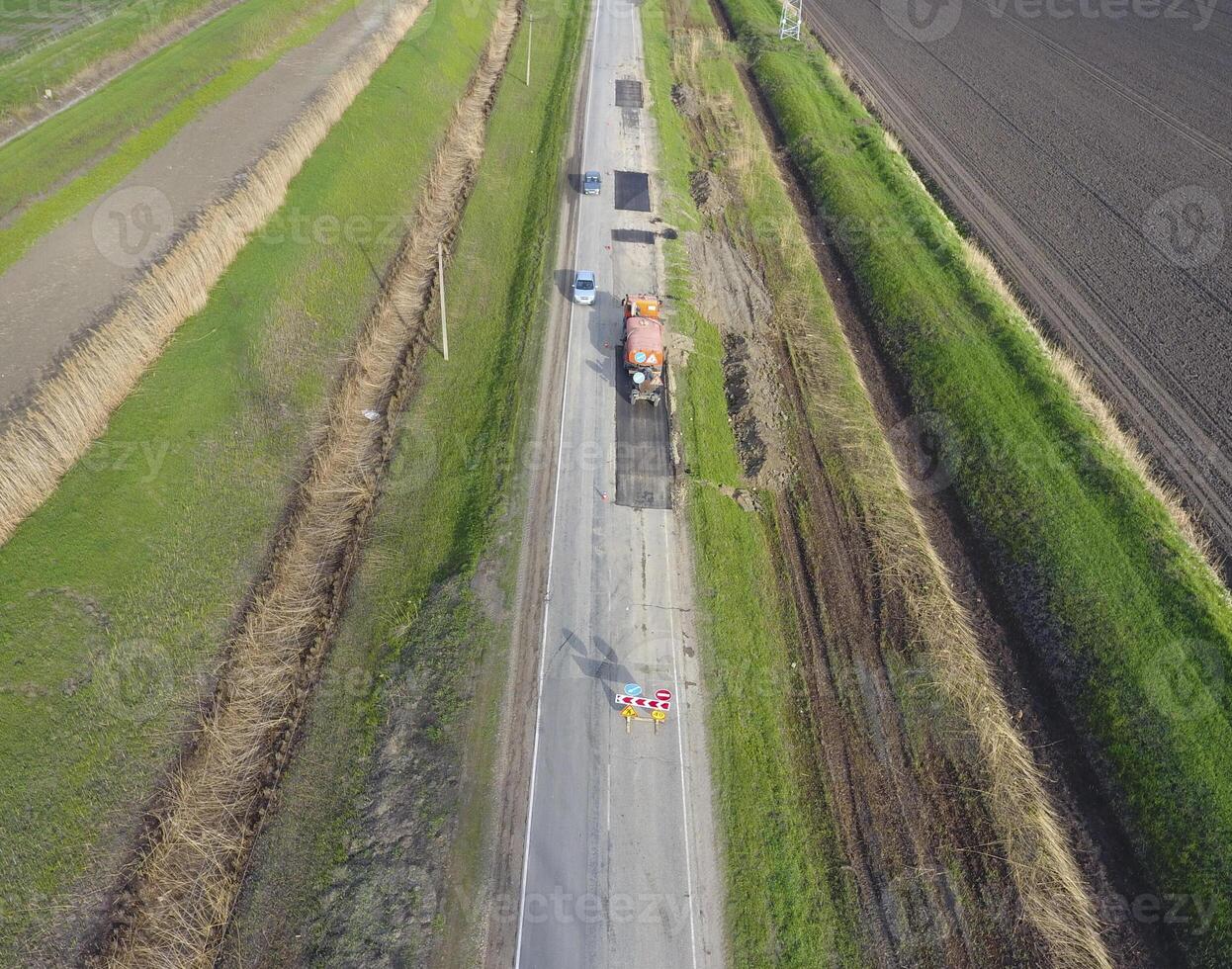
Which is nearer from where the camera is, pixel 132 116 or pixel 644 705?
pixel 644 705

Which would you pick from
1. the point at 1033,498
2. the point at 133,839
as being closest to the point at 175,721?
the point at 133,839

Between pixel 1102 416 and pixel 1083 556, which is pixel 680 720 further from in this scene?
pixel 1102 416

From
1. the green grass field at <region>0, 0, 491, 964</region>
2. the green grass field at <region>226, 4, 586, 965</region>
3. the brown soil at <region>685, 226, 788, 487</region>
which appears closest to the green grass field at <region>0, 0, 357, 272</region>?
the green grass field at <region>0, 0, 491, 964</region>

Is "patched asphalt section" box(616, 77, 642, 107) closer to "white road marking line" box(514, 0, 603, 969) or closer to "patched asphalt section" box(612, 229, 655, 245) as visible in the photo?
"white road marking line" box(514, 0, 603, 969)

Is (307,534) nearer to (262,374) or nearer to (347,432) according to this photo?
(347,432)

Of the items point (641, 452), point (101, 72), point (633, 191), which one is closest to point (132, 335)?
point (641, 452)

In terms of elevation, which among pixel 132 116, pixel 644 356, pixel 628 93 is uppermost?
pixel 132 116
